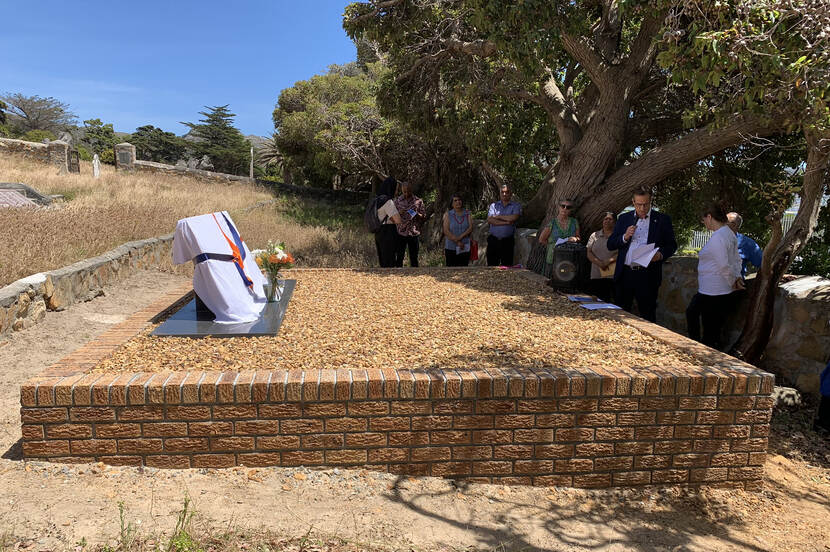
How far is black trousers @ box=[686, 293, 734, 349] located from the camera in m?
5.58

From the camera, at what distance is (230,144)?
48.4 metres

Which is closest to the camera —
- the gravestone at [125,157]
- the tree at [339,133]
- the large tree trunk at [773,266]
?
the large tree trunk at [773,266]

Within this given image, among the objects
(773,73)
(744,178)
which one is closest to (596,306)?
(773,73)

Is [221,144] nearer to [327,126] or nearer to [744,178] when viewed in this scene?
[327,126]

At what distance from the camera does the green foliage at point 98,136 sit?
4381cm

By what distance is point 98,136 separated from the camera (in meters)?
45.8

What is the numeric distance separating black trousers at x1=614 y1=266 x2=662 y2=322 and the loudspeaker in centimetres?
42

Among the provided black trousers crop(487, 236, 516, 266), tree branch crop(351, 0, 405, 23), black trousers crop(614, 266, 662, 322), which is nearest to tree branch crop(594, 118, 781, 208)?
black trousers crop(487, 236, 516, 266)

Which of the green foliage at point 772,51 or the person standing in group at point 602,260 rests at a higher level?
the green foliage at point 772,51

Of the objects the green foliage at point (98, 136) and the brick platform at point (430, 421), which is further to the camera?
the green foliage at point (98, 136)

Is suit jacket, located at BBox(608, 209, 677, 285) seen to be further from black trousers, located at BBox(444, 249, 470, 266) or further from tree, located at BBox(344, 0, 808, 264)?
black trousers, located at BBox(444, 249, 470, 266)

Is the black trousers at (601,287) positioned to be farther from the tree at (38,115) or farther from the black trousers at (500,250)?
the tree at (38,115)

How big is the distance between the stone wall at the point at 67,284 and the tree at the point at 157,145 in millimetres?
42753

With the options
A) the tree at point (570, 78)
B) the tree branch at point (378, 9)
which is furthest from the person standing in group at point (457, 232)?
the tree branch at point (378, 9)
